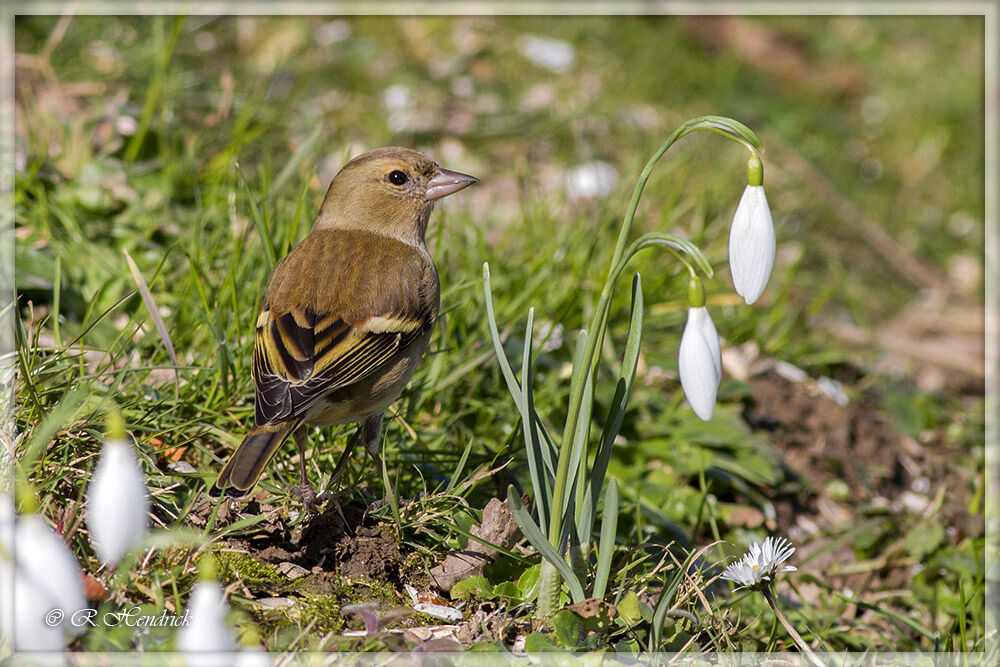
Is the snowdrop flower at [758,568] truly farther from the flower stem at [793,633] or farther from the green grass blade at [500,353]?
the green grass blade at [500,353]

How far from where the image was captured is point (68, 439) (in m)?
2.73

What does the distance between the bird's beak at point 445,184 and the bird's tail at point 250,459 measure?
4.13ft

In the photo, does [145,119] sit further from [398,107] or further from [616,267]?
[616,267]

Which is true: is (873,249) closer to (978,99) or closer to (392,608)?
(978,99)

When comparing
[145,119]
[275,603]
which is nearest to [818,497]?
[275,603]

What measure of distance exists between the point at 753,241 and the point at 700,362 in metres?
0.32

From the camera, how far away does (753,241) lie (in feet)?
7.41

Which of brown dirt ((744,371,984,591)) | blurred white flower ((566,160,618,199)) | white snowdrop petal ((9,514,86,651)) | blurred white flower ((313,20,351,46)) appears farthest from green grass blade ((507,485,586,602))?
blurred white flower ((313,20,351,46))

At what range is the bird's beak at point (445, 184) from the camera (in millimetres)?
3652

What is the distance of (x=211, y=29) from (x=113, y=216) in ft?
8.64

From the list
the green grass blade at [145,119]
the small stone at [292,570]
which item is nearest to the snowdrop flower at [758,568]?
the small stone at [292,570]

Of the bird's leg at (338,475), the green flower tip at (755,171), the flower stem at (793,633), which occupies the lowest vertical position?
the flower stem at (793,633)

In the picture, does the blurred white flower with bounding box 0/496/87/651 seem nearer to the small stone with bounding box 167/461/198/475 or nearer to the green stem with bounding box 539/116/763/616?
the small stone with bounding box 167/461/198/475

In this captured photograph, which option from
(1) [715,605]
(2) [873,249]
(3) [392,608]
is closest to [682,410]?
(1) [715,605]
